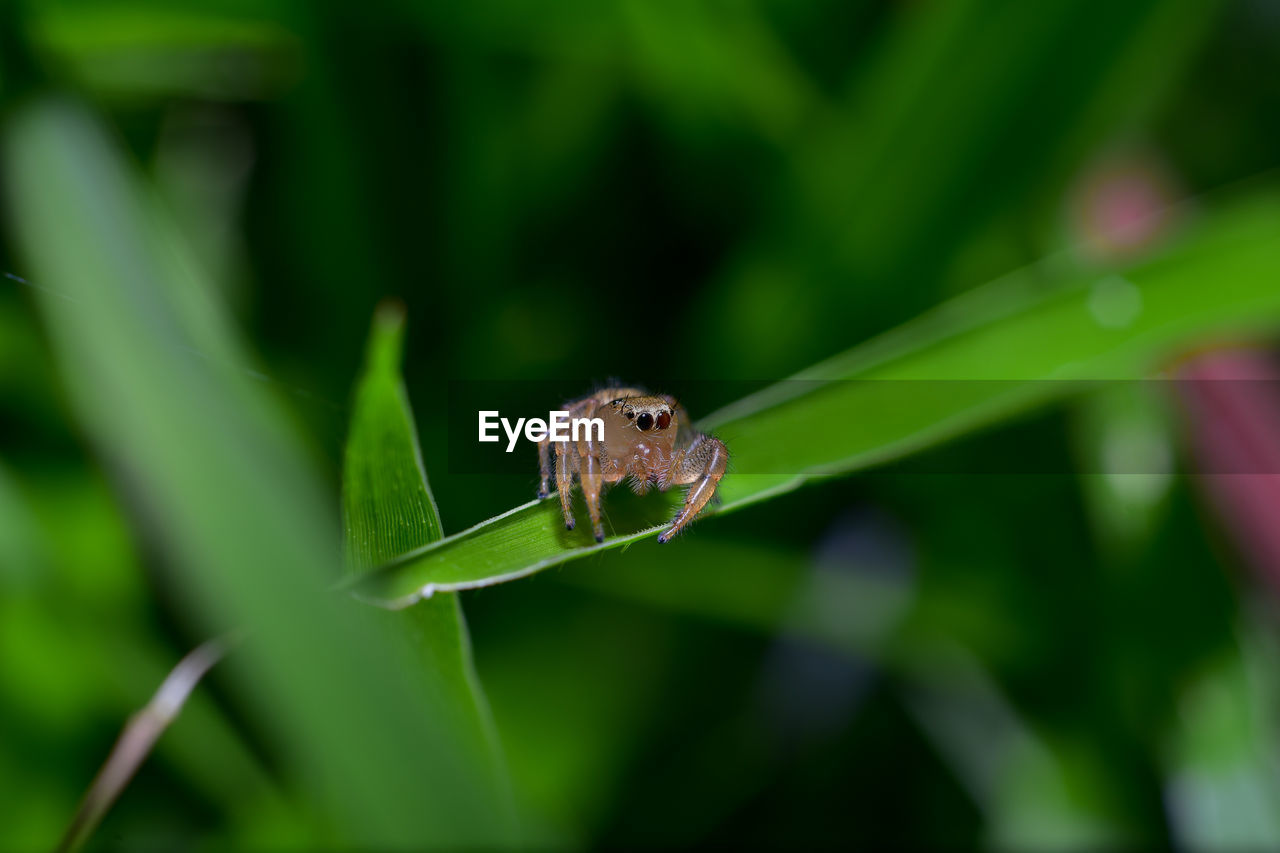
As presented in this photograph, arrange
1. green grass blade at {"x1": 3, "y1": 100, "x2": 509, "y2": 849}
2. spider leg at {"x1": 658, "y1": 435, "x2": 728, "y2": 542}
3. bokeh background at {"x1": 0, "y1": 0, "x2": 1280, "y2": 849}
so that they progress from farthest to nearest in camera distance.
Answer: bokeh background at {"x1": 0, "y1": 0, "x2": 1280, "y2": 849} → spider leg at {"x1": 658, "y1": 435, "x2": 728, "y2": 542} → green grass blade at {"x1": 3, "y1": 100, "x2": 509, "y2": 849}

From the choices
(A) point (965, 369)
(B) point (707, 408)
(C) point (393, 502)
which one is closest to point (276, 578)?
(C) point (393, 502)

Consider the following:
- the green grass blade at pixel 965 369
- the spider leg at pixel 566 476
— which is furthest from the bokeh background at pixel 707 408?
the spider leg at pixel 566 476

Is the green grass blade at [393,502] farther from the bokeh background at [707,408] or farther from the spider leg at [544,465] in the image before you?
the bokeh background at [707,408]

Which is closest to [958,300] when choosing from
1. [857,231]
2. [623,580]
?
[857,231]

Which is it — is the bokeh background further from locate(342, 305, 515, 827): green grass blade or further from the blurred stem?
locate(342, 305, 515, 827): green grass blade

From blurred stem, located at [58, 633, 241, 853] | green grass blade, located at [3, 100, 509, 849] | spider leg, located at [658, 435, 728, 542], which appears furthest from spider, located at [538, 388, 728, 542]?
blurred stem, located at [58, 633, 241, 853]

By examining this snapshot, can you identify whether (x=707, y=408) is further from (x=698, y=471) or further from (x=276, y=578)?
(x=276, y=578)
